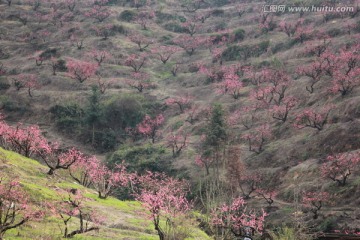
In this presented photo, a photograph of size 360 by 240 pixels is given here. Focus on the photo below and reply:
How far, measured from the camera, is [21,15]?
4080 inches

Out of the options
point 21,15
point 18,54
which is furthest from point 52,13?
point 18,54

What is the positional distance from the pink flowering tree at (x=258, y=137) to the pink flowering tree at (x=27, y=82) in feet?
137

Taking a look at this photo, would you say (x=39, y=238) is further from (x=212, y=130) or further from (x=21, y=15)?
(x=21, y=15)

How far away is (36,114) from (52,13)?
5120 cm

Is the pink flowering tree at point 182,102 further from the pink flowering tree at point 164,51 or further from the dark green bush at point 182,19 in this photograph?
the dark green bush at point 182,19

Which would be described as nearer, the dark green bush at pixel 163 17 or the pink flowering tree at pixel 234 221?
the pink flowering tree at pixel 234 221

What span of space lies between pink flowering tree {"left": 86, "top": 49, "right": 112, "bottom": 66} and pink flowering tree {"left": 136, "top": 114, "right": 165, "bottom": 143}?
2563cm

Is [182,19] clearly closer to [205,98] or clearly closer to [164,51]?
[164,51]

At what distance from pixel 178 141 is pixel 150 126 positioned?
7.91 m

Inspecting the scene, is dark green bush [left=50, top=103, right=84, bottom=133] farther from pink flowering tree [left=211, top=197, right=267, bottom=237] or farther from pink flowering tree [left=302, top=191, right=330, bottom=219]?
pink flowering tree [left=302, top=191, right=330, bottom=219]

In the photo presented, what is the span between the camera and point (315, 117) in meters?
41.0

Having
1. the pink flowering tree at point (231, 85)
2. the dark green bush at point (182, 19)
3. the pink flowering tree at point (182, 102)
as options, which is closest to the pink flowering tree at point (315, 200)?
the pink flowering tree at point (231, 85)

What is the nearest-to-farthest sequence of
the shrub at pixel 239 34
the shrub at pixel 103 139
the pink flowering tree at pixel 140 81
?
the shrub at pixel 103 139 → the pink flowering tree at pixel 140 81 → the shrub at pixel 239 34

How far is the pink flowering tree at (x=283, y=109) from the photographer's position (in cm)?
4772
